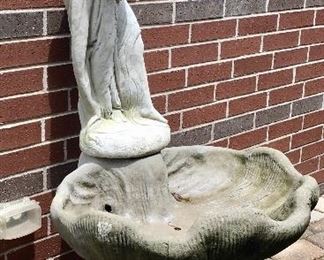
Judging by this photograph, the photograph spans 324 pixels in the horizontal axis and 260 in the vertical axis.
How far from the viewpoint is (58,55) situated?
2.44m

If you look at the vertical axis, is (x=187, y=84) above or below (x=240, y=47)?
below

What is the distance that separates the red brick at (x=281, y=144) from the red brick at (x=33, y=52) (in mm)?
1543

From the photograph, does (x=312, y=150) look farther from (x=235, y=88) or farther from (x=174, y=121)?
(x=174, y=121)

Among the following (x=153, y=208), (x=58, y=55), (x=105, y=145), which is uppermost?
(x=58, y=55)

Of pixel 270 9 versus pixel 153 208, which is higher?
pixel 270 9

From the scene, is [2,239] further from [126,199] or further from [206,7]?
[206,7]

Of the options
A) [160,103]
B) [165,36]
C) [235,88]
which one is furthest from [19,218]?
[235,88]

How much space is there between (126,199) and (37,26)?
69 cm

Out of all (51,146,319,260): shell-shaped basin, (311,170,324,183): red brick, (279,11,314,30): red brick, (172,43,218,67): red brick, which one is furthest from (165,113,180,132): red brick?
(311,170,324,183): red brick

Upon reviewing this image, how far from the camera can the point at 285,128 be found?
3686mm

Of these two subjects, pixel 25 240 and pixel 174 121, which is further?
pixel 174 121

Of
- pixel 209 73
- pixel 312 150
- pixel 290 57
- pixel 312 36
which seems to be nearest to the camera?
pixel 209 73

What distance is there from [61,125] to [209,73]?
88cm

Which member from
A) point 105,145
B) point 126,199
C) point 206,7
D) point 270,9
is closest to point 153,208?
point 126,199
